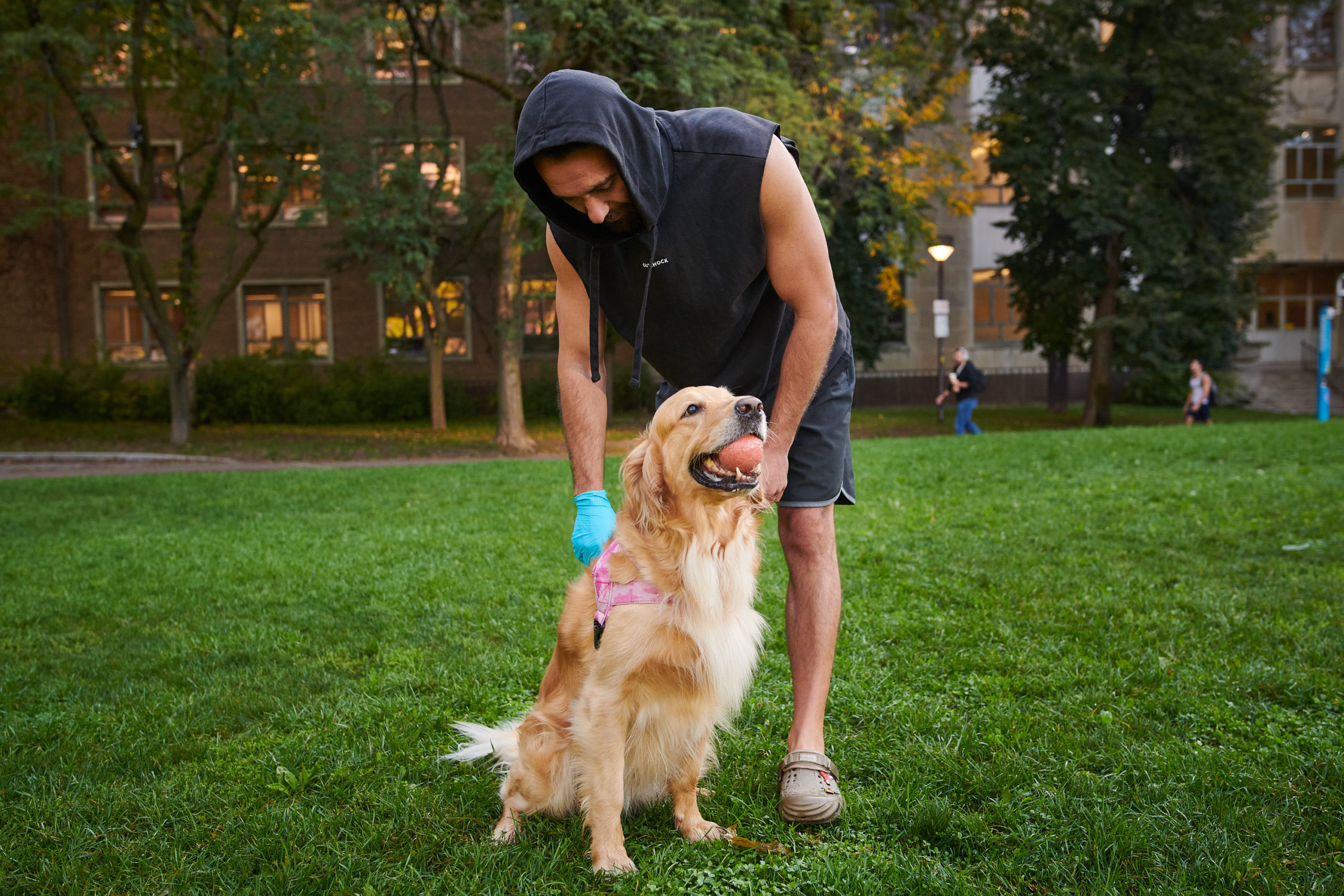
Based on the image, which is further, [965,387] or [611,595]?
[965,387]

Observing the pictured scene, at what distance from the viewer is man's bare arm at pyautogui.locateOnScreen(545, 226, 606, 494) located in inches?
121

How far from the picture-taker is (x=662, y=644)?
256 centimetres

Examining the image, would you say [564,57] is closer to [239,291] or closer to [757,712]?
[757,712]

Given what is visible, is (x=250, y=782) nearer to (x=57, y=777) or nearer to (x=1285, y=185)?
(x=57, y=777)

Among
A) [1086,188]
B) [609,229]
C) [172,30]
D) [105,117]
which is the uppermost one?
[105,117]

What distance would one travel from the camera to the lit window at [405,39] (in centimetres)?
1495

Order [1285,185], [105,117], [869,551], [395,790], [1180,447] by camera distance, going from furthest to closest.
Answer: [1285,185]
[105,117]
[1180,447]
[869,551]
[395,790]

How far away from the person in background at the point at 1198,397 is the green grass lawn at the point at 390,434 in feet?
3.02

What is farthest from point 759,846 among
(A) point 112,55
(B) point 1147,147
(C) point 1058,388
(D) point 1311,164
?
(D) point 1311,164

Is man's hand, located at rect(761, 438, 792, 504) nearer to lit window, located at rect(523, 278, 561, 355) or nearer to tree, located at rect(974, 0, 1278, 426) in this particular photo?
tree, located at rect(974, 0, 1278, 426)

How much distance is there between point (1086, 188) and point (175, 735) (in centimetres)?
2229

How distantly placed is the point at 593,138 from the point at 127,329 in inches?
1179

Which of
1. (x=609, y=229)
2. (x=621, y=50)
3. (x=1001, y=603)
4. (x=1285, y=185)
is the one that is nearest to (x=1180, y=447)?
(x=1001, y=603)

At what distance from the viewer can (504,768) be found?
3.14 m
